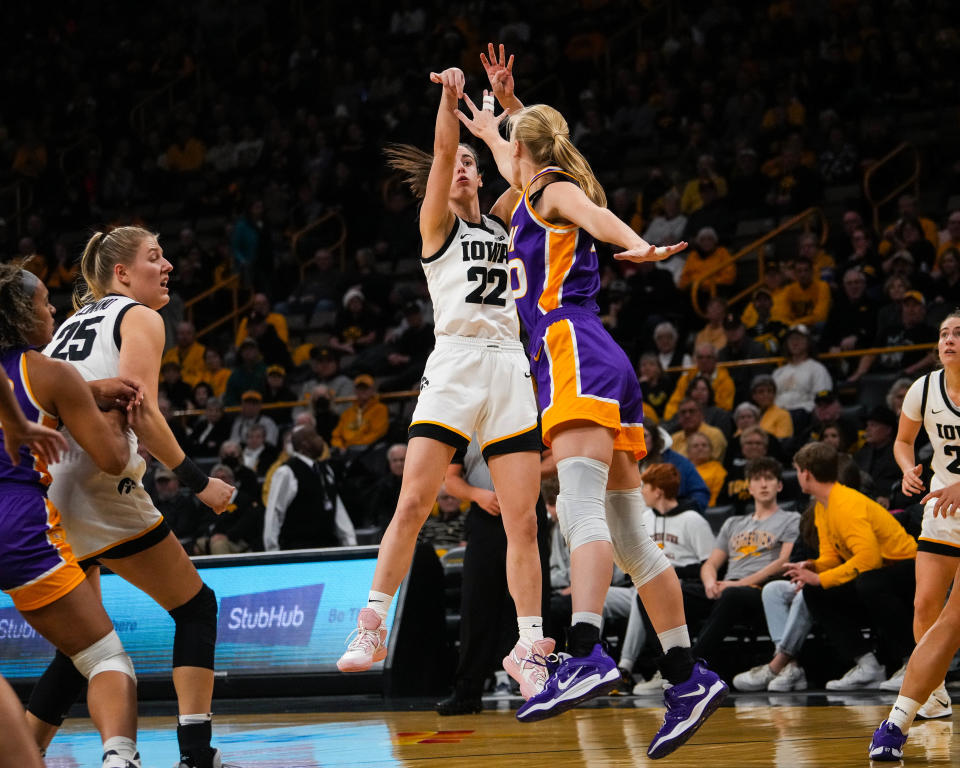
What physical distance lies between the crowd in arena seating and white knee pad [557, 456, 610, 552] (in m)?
4.62

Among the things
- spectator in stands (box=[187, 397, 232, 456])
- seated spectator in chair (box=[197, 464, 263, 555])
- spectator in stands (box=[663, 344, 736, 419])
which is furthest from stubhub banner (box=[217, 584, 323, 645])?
spectator in stands (box=[187, 397, 232, 456])

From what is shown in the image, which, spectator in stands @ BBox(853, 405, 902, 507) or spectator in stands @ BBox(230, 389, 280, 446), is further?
spectator in stands @ BBox(230, 389, 280, 446)

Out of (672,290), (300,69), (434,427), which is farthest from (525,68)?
(434,427)

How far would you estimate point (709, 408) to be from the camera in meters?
11.5

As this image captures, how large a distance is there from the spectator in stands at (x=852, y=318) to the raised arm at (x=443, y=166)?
7.23m

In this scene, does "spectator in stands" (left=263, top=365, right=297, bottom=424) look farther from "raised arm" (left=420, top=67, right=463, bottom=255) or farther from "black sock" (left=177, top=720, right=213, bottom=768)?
"black sock" (left=177, top=720, right=213, bottom=768)

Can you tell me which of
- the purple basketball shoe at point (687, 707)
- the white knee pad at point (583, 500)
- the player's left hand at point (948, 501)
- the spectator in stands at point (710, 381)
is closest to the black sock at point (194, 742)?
the white knee pad at point (583, 500)

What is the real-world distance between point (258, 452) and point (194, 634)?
8765 millimetres

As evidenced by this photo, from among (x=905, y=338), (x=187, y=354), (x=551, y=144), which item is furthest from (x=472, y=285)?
(x=187, y=354)

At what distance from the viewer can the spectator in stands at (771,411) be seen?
11.0 meters

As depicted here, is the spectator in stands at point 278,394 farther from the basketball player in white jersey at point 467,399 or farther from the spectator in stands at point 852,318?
the basketball player in white jersey at point 467,399

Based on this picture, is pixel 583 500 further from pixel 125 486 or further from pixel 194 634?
pixel 125 486

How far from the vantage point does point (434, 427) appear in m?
5.29

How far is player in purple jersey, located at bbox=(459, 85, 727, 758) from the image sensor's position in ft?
14.9
